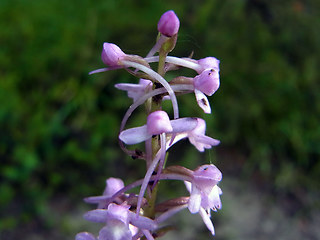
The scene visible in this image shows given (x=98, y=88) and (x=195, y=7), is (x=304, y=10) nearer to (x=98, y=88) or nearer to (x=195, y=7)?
(x=195, y=7)

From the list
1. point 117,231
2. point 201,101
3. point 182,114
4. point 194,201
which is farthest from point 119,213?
point 182,114

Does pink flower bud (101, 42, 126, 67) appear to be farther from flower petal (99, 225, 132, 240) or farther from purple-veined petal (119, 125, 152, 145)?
flower petal (99, 225, 132, 240)

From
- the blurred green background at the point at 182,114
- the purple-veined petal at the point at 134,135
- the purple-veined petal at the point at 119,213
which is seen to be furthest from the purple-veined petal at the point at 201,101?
the blurred green background at the point at 182,114

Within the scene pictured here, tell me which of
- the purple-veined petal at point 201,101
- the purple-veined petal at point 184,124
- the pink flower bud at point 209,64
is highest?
the pink flower bud at point 209,64

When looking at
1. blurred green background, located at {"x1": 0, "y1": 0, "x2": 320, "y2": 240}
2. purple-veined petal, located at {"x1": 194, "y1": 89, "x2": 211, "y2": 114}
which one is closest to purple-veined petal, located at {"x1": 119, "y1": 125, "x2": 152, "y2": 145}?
purple-veined petal, located at {"x1": 194, "y1": 89, "x2": 211, "y2": 114}

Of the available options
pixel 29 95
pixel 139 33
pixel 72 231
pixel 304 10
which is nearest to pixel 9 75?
pixel 29 95

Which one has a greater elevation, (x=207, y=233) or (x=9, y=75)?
(x=9, y=75)

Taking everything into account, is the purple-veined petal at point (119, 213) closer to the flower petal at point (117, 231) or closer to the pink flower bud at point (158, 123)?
the flower petal at point (117, 231)
